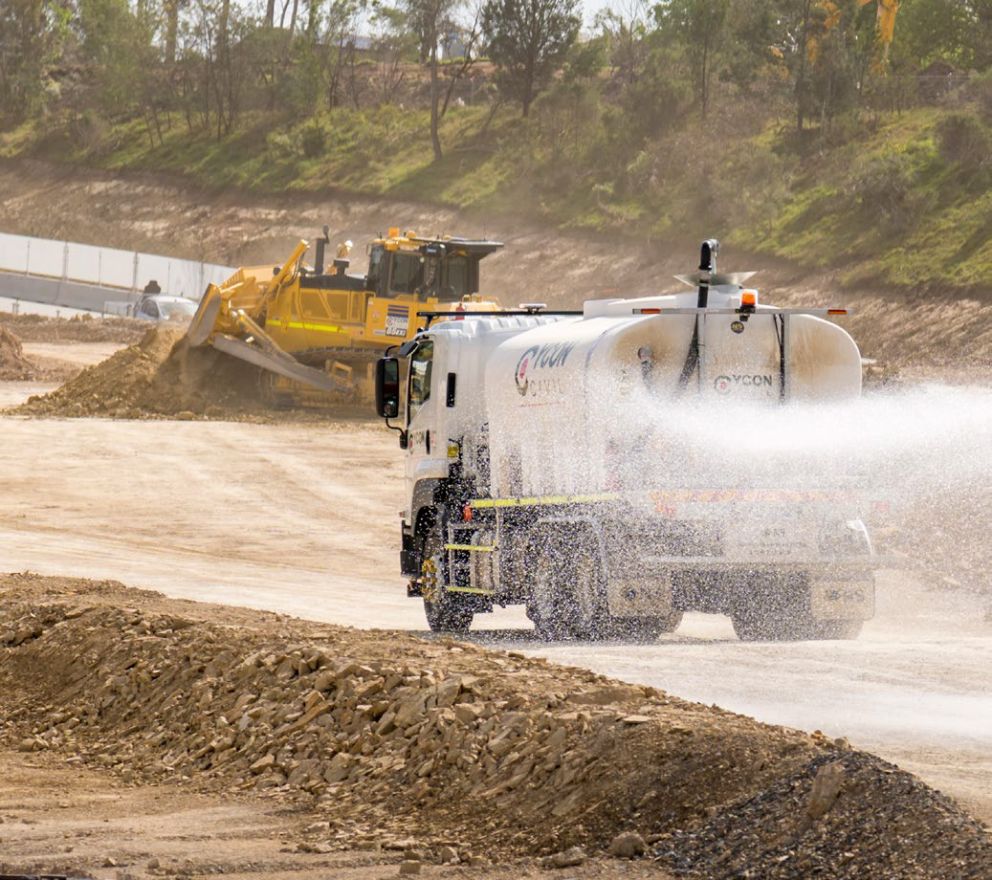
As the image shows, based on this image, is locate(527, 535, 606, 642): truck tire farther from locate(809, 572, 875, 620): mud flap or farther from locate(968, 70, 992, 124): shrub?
locate(968, 70, 992, 124): shrub

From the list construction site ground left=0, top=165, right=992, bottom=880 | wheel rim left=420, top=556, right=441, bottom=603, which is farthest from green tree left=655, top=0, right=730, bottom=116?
wheel rim left=420, top=556, right=441, bottom=603

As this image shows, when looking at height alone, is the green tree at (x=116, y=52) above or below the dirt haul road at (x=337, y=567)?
above

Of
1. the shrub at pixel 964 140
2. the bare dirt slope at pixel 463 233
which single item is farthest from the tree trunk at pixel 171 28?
the shrub at pixel 964 140

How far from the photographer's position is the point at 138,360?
37969 millimetres

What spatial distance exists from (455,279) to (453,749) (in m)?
26.6

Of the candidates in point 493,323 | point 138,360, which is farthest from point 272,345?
point 493,323

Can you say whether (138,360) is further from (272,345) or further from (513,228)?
(513,228)

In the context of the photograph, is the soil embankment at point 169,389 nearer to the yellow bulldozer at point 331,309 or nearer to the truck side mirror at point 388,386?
the yellow bulldozer at point 331,309

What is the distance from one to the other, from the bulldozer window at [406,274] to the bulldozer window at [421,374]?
17873 mm

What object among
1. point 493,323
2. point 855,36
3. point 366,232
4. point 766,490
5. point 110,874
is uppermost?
point 855,36

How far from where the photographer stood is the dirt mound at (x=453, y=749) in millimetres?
7457

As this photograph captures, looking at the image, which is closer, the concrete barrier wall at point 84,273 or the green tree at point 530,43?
the concrete barrier wall at point 84,273

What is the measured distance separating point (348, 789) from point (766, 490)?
21.3 ft

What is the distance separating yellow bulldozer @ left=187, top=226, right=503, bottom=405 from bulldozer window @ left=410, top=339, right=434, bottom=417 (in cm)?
1700
